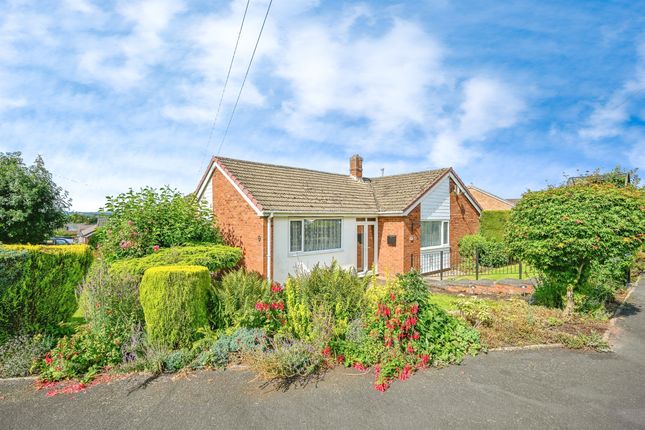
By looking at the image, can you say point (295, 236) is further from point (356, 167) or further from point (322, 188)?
point (356, 167)

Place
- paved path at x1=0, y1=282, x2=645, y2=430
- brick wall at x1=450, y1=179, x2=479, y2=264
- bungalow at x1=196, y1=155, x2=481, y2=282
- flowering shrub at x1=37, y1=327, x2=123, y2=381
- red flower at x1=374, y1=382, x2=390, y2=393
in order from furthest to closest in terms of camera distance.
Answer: brick wall at x1=450, y1=179, x2=479, y2=264 < bungalow at x1=196, y1=155, x2=481, y2=282 < flowering shrub at x1=37, y1=327, x2=123, y2=381 < red flower at x1=374, y1=382, x2=390, y2=393 < paved path at x1=0, y1=282, x2=645, y2=430

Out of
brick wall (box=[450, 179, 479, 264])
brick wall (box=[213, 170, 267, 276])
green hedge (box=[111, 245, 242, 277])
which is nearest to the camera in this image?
green hedge (box=[111, 245, 242, 277])

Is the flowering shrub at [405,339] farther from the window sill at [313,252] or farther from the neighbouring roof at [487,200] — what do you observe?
the neighbouring roof at [487,200]

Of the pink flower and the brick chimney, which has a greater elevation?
the brick chimney

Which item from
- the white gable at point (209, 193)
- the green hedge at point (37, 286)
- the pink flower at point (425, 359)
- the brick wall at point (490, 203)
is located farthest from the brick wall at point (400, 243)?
the brick wall at point (490, 203)

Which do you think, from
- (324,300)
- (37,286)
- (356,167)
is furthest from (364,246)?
(37,286)

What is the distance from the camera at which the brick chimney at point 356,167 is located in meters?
19.4

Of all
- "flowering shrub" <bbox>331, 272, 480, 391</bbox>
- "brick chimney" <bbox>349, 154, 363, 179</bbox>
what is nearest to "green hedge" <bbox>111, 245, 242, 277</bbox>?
"flowering shrub" <bbox>331, 272, 480, 391</bbox>

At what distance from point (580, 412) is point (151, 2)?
9874 mm

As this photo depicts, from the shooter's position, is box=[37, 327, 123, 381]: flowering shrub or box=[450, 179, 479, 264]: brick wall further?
box=[450, 179, 479, 264]: brick wall

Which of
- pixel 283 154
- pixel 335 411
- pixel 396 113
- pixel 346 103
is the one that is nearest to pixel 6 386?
pixel 335 411

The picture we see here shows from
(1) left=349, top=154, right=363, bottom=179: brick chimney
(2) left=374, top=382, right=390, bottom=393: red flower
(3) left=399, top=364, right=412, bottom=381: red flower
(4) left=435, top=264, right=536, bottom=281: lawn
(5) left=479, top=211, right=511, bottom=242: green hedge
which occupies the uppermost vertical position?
(1) left=349, top=154, right=363, bottom=179: brick chimney

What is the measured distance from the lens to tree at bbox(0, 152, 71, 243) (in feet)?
47.2

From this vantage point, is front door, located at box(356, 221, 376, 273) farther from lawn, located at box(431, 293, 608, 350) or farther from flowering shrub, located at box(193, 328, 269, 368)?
flowering shrub, located at box(193, 328, 269, 368)
